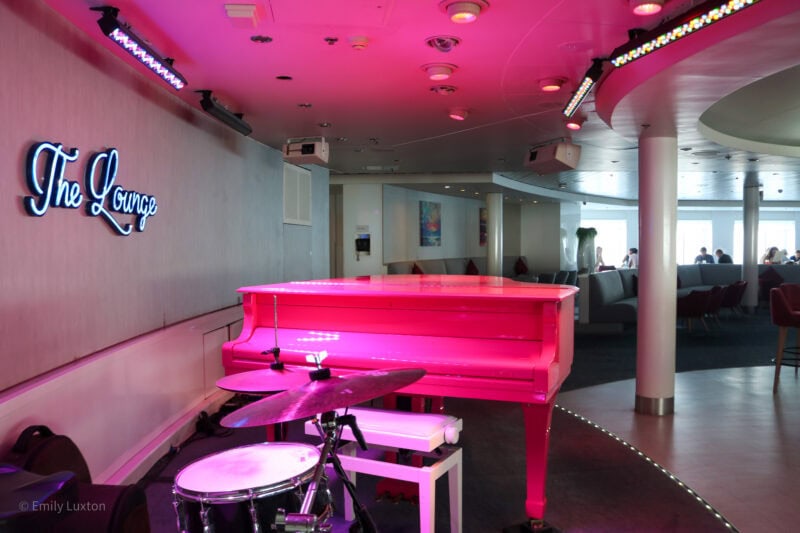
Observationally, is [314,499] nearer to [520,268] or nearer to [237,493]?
[237,493]

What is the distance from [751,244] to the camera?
13664 millimetres

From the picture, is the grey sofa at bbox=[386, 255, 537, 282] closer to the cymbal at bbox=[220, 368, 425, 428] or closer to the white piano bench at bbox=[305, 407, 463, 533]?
the white piano bench at bbox=[305, 407, 463, 533]

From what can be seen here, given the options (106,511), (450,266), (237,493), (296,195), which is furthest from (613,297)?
(106,511)

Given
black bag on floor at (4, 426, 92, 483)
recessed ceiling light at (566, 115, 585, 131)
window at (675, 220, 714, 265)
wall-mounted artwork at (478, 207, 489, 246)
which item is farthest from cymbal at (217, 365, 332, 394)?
window at (675, 220, 714, 265)

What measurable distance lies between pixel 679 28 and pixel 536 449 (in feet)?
Answer: 8.02

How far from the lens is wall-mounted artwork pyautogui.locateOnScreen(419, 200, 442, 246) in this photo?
627 inches

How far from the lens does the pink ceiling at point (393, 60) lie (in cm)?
364

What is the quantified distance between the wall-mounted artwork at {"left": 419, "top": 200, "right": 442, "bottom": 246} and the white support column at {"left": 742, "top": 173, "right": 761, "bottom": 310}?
24.2 feet

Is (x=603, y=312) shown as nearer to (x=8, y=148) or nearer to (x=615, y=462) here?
(x=615, y=462)

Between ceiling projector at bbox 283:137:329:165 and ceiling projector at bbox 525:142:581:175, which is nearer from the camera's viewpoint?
ceiling projector at bbox 283:137:329:165

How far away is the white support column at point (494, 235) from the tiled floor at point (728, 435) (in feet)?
24.6

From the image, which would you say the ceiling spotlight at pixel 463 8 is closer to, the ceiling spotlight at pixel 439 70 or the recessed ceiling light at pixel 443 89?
the ceiling spotlight at pixel 439 70

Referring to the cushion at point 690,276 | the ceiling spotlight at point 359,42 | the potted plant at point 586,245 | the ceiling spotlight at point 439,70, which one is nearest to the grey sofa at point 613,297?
the cushion at point 690,276

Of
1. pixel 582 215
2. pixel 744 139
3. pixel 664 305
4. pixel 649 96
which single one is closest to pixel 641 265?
pixel 664 305
